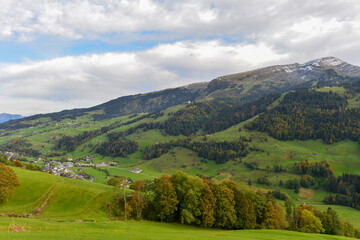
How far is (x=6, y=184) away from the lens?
6862 centimetres

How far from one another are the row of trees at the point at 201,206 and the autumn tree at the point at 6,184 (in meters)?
32.1

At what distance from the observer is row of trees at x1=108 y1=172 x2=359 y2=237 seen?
69000 millimetres

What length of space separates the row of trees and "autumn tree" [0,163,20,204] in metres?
32.1

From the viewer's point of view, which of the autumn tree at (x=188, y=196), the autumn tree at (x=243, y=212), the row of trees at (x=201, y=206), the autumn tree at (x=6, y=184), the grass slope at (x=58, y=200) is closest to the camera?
the grass slope at (x=58, y=200)

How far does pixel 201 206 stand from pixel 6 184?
64.0 metres

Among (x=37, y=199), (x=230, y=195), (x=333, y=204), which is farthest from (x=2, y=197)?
(x=333, y=204)

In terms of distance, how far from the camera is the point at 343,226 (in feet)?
285

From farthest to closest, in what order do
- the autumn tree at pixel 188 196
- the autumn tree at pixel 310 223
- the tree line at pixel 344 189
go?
the tree line at pixel 344 189 < the autumn tree at pixel 310 223 < the autumn tree at pixel 188 196

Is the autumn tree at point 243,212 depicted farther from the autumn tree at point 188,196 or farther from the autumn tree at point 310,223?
the autumn tree at point 310,223

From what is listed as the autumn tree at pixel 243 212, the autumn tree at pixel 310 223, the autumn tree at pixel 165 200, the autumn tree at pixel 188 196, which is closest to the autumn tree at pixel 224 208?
the autumn tree at pixel 243 212

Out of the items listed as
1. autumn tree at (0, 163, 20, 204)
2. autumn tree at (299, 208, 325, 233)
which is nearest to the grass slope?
autumn tree at (0, 163, 20, 204)

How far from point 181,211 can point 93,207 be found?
2891cm

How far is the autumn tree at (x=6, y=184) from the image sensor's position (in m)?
65.9

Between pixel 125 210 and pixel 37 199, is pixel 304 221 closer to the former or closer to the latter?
pixel 125 210
